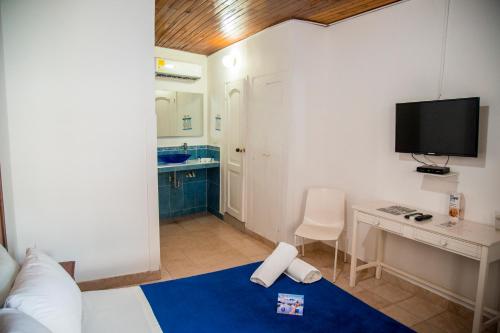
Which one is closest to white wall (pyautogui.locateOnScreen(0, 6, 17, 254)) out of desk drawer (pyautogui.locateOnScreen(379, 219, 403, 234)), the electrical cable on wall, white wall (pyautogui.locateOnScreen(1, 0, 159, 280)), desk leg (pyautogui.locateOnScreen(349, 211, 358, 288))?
white wall (pyautogui.locateOnScreen(1, 0, 159, 280))

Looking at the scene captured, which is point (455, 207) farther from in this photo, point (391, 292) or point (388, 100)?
point (388, 100)

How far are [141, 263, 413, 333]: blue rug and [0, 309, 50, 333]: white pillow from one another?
0.65 meters

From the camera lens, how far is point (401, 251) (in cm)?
308

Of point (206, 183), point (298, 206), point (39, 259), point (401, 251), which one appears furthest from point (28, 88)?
point (401, 251)

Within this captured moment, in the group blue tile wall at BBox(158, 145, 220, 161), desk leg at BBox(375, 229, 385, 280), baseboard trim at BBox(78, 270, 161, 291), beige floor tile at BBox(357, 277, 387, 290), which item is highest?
blue tile wall at BBox(158, 145, 220, 161)

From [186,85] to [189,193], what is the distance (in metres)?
1.72

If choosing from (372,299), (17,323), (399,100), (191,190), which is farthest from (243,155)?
(17,323)

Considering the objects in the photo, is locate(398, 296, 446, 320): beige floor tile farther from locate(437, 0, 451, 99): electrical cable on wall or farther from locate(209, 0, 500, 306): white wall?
locate(437, 0, 451, 99): electrical cable on wall

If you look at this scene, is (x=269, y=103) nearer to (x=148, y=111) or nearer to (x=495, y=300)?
(x=148, y=111)

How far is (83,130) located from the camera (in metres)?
2.67

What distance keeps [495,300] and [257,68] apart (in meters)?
3.26

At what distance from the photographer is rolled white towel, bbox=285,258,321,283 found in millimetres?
2113

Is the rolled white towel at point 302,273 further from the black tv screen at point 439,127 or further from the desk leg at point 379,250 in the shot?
the black tv screen at point 439,127

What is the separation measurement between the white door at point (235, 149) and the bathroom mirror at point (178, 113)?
2.33 ft
